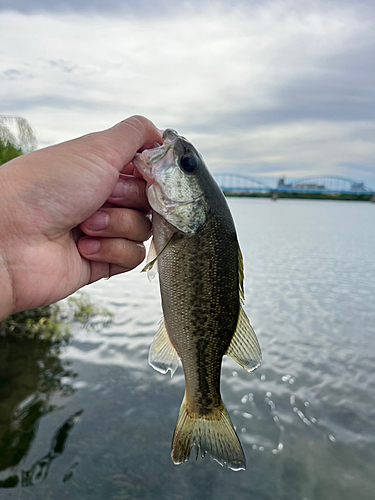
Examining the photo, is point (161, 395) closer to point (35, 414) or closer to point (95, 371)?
point (95, 371)

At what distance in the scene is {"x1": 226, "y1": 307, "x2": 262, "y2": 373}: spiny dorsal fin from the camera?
2832mm

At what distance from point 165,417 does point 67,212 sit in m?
6.86

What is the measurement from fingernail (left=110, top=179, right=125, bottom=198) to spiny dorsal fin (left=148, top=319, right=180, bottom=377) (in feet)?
3.62

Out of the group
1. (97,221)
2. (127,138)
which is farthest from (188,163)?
(97,221)

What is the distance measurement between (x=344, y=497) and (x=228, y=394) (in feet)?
11.5

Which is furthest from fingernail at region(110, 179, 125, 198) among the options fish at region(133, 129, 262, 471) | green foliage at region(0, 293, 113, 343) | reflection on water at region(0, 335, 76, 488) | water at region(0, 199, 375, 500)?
green foliage at region(0, 293, 113, 343)

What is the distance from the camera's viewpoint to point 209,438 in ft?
9.37

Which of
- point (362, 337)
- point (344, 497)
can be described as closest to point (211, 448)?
point (344, 497)

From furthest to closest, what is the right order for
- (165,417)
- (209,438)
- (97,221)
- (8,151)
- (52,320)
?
1. (52,320)
2. (8,151)
3. (165,417)
4. (97,221)
5. (209,438)

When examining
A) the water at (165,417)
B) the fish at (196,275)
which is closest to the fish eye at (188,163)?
the fish at (196,275)

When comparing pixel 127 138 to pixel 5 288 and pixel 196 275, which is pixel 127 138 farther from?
pixel 5 288

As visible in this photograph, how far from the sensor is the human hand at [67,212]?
275cm

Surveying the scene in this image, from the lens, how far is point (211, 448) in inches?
111

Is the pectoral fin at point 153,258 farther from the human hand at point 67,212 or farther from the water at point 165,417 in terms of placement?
the water at point 165,417
